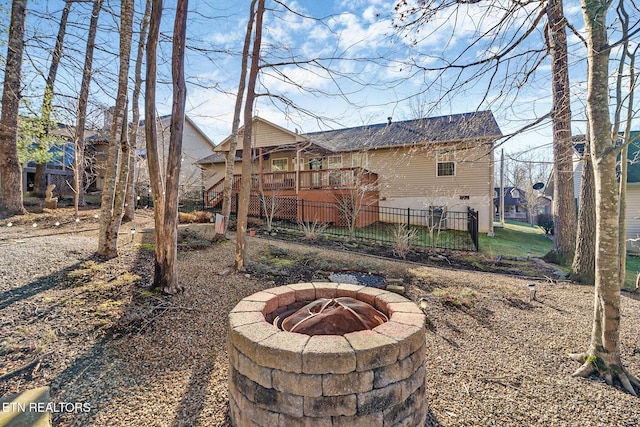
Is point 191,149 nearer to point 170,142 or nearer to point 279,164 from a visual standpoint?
point 279,164

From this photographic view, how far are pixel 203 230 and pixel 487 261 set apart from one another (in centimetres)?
839

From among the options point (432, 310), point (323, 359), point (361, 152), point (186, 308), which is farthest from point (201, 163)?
point (323, 359)

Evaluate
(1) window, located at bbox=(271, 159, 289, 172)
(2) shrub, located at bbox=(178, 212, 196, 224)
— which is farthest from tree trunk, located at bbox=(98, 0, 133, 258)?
(1) window, located at bbox=(271, 159, 289, 172)

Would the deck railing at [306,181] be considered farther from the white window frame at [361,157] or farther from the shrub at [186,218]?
the shrub at [186,218]

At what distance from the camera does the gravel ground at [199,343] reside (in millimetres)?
2654

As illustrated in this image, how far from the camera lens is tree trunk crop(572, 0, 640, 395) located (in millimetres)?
3148

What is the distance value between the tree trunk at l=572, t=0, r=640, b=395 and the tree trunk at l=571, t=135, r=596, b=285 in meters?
4.26

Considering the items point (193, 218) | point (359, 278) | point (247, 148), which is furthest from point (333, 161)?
point (359, 278)

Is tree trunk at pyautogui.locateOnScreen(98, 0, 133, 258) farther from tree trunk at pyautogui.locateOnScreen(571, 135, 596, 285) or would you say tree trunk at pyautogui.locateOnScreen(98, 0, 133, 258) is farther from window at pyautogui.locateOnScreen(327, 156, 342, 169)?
window at pyautogui.locateOnScreen(327, 156, 342, 169)

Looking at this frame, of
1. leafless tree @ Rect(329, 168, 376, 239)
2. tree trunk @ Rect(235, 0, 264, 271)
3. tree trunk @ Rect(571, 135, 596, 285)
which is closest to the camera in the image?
tree trunk @ Rect(235, 0, 264, 271)

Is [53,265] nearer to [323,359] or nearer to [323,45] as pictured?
[323,359]

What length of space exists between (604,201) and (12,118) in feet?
47.6

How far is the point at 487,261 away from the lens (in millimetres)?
8352

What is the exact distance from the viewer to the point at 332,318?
2705 millimetres
